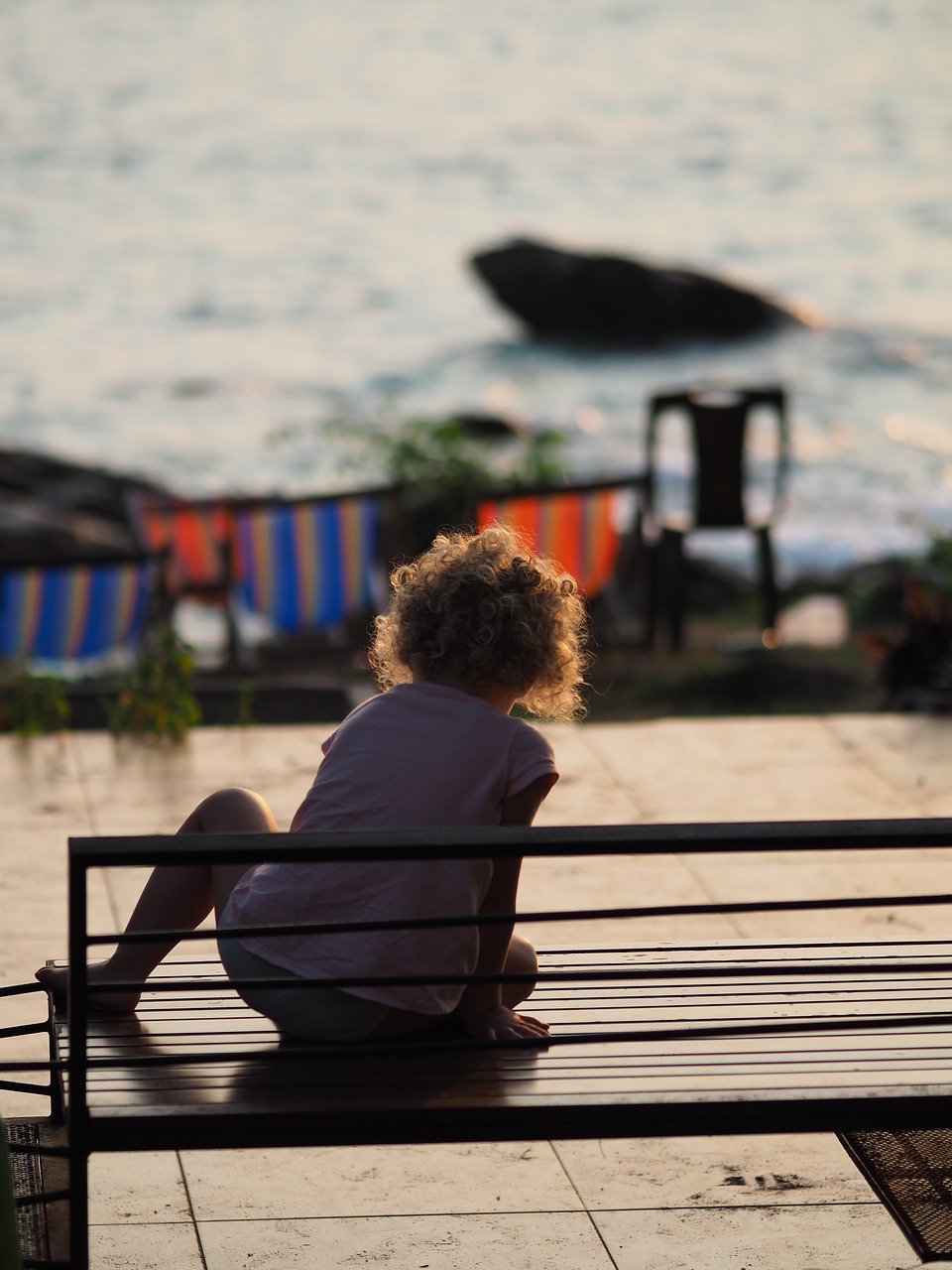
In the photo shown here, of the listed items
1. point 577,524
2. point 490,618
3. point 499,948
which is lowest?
point 577,524

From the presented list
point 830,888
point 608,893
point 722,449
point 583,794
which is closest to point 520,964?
point 608,893

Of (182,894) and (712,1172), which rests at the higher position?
(182,894)

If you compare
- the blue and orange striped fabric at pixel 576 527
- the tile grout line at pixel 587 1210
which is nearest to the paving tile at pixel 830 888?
the tile grout line at pixel 587 1210

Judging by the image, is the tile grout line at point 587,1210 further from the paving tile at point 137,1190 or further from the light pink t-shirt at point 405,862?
the paving tile at point 137,1190

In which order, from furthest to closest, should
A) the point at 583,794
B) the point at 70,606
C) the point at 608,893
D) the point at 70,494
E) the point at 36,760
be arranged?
the point at 70,494 < the point at 70,606 < the point at 36,760 < the point at 583,794 < the point at 608,893

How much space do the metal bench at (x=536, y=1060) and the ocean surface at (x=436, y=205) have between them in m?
26.2

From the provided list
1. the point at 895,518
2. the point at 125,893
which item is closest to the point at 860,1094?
the point at 125,893

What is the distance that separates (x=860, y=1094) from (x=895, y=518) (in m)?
22.2

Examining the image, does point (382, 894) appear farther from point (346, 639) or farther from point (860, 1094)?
point (346, 639)

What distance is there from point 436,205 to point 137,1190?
42.5 metres

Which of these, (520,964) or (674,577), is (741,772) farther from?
(674,577)

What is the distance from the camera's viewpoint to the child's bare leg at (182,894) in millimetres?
2686

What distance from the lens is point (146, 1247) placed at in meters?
2.87

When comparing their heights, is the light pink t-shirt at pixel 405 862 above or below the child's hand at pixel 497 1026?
above
